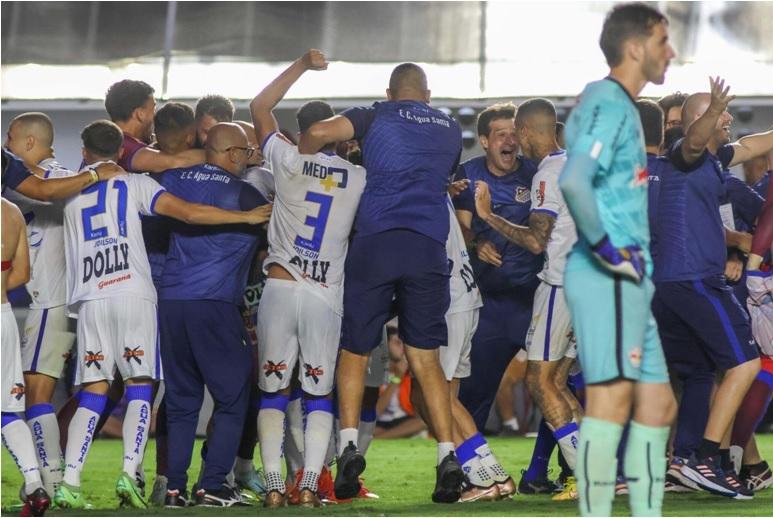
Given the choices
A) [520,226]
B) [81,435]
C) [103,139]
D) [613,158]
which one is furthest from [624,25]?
[81,435]

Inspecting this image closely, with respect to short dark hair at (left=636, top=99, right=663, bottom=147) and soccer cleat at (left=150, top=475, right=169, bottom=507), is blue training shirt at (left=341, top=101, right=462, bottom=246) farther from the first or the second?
soccer cleat at (left=150, top=475, right=169, bottom=507)

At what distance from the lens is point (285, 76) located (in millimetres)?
8023

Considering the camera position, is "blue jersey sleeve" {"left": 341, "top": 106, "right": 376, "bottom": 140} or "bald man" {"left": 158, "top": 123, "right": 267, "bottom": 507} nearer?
"blue jersey sleeve" {"left": 341, "top": 106, "right": 376, "bottom": 140}

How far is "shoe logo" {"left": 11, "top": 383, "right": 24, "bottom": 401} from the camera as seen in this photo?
7.47 metres

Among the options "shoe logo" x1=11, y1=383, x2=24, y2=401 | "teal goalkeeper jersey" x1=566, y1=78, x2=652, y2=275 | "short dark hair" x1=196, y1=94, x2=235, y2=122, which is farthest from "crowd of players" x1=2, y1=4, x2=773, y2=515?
"teal goalkeeper jersey" x1=566, y1=78, x2=652, y2=275

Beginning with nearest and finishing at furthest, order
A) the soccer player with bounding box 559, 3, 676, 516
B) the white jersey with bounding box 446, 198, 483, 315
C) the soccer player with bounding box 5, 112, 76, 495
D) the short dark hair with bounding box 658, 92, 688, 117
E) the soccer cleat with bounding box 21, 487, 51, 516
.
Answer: the soccer player with bounding box 559, 3, 676, 516 < the soccer cleat with bounding box 21, 487, 51, 516 < the soccer player with bounding box 5, 112, 76, 495 < the white jersey with bounding box 446, 198, 483, 315 < the short dark hair with bounding box 658, 92, 688, 117

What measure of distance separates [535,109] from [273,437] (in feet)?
8.37

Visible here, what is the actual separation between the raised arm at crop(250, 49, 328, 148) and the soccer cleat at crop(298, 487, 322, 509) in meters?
2.05

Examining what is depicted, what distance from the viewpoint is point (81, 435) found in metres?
7.82

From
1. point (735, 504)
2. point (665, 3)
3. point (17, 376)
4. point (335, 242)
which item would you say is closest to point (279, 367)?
point (335, 242)

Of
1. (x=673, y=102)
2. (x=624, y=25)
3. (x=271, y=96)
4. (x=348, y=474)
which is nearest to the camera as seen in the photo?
(x=624, y=25)

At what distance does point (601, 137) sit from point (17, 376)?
151 inches

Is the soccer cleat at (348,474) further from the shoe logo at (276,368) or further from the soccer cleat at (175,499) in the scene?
the soccer cleat at (175,499)

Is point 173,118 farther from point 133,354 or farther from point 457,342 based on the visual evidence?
point 457,342
